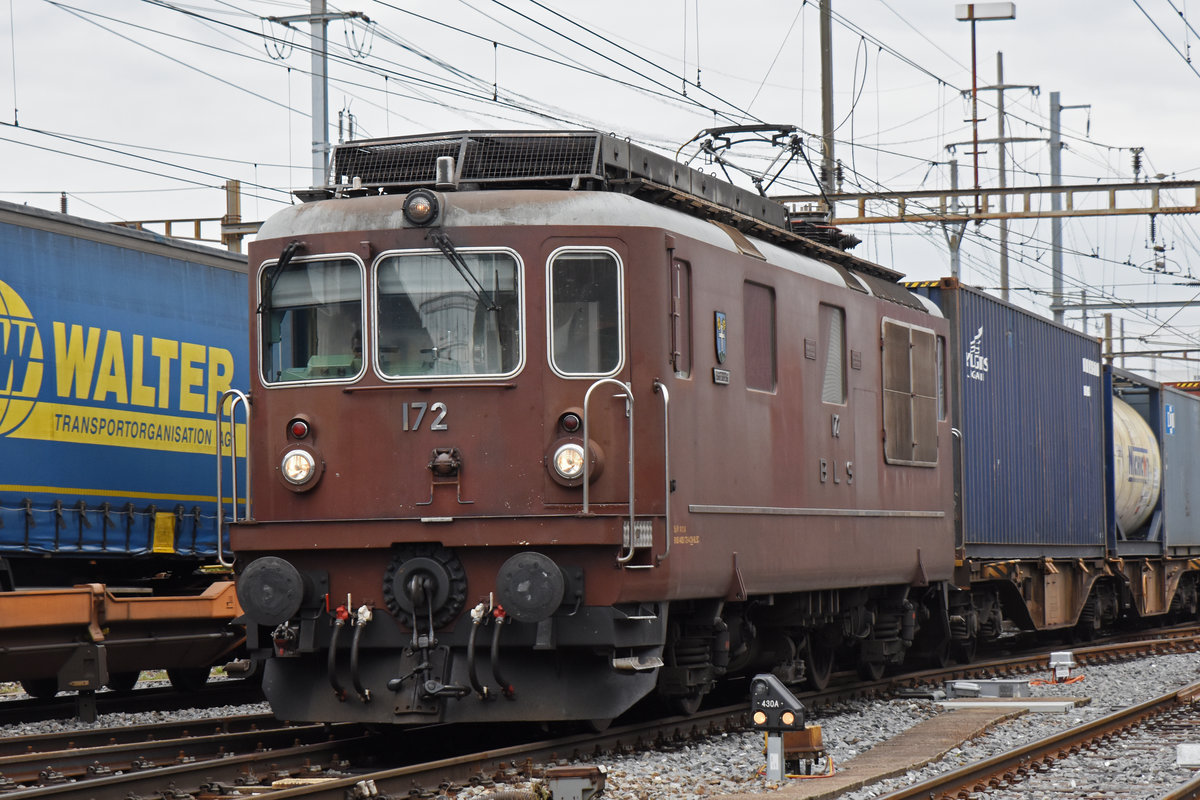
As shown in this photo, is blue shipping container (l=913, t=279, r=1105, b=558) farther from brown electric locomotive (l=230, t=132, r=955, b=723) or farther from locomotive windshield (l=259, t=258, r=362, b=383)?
locomotive windshield (l=259, t=258, r=362, b=383)

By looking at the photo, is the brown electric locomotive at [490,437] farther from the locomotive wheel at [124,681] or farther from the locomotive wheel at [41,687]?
the locomotive wheel at [124,681]

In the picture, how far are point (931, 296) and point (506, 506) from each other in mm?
8810

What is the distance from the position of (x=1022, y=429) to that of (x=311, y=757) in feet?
38.0

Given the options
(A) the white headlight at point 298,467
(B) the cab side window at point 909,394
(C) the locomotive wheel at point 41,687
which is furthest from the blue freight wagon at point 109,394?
(B) the cab side window at point 909,394

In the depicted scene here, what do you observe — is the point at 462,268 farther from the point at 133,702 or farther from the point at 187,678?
the point at 187,678

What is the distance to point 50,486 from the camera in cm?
1245

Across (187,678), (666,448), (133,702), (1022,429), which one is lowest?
(133,702)

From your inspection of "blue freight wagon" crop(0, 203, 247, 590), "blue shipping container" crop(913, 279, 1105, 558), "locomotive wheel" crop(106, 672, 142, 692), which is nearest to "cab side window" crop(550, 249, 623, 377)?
"blue freight wagon" crop(0, 203, 247, 590)

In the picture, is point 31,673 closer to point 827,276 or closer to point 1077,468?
point 827,276

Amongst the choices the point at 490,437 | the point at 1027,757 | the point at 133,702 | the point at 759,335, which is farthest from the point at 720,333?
the point at 133,702

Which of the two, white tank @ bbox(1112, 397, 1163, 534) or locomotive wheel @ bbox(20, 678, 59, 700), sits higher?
white tank @ bbox(1112, 397, 1163, 534)

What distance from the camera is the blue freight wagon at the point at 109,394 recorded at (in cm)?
1233

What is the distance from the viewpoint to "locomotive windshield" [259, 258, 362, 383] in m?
10.1

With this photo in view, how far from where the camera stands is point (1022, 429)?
1903cm
